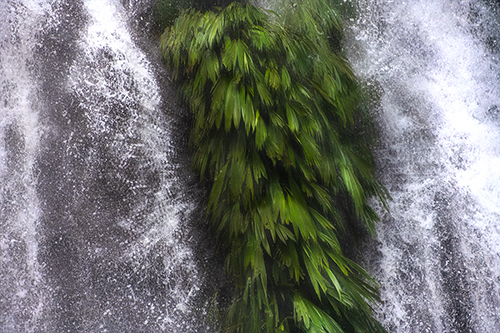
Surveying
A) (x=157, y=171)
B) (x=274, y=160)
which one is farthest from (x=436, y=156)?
(x=157, y=171)

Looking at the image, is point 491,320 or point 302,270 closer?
point 302,270

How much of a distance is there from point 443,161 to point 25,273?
0.95 meters

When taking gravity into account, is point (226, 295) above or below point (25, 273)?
above

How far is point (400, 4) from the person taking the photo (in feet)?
2.94

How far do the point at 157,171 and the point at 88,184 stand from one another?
0.15 metres

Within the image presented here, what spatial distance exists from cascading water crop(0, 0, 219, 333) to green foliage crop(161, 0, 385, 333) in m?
0.09

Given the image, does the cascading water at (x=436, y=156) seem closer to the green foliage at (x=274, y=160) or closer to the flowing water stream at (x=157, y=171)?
the flowing water stream at (x=157, y=171)

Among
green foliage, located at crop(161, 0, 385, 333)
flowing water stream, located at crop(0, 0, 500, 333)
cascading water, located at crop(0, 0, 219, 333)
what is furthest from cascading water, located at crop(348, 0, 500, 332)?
cascading water, located at crop(0, 0, 219, 333)

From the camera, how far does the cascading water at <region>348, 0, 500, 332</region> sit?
0.87 metres

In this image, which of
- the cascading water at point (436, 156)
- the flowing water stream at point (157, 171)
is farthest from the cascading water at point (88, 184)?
the cascading water at point (436, 156)

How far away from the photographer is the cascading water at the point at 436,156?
0.87 metres

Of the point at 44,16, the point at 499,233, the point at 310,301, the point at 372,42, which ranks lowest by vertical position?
the point at 310,301

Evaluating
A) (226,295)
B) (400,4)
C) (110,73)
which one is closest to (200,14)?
(110,73)

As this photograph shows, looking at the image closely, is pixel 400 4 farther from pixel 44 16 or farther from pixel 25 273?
pixel 25 273
